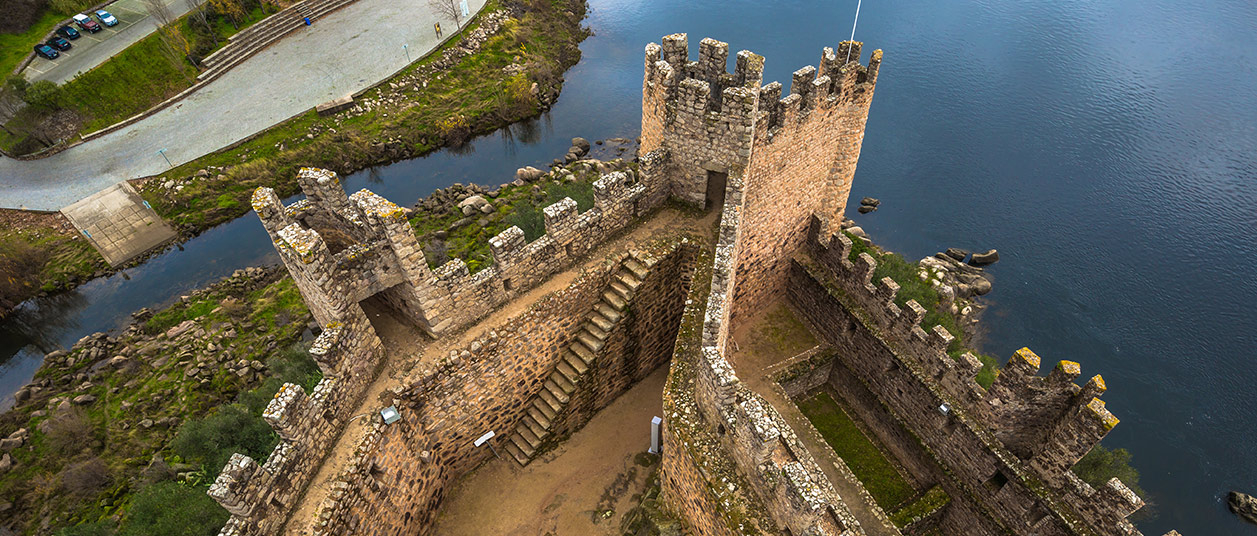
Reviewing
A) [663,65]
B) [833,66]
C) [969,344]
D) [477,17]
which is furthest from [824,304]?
[477,17]

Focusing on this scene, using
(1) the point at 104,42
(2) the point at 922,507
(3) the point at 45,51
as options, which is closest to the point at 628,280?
(2) the point at 922,507

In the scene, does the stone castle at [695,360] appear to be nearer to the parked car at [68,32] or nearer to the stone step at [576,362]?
the stone step at [576,362]

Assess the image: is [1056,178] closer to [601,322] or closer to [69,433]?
[601,322]

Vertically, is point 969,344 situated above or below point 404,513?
below

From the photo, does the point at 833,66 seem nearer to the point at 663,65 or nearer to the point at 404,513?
the point at 663,65

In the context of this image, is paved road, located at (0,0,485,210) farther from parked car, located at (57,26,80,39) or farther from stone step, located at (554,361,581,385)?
stone step, located at (554,361,581,385)

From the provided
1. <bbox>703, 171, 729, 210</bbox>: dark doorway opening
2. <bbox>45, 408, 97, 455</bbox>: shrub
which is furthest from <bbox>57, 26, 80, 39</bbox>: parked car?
<bbox>703, 171, 729, 210</bbox>: dark doorway opening
